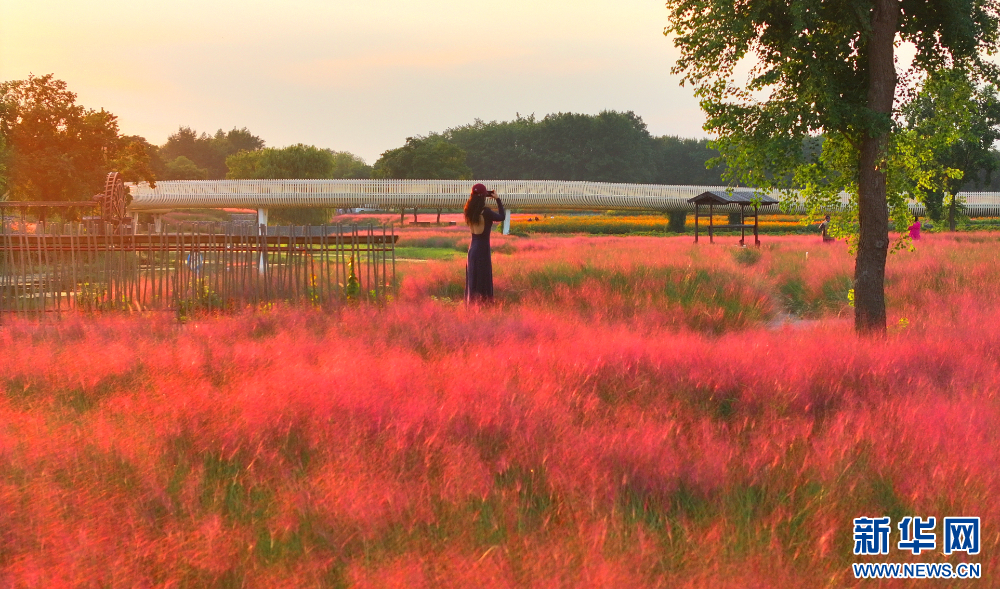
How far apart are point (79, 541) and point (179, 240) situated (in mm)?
9187

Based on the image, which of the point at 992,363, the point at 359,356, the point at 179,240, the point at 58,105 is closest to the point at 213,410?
the point at 359,356

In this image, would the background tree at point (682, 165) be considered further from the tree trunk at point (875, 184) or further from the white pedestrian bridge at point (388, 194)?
the tree trunk at point (875, 184)

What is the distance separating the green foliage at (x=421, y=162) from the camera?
7506 centimetres

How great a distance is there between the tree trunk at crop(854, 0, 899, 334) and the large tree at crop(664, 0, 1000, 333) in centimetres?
1

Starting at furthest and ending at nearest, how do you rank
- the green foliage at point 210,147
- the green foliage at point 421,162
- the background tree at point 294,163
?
the green foliage at point 210,147, the background tree at point 294,163, the green foliage at point 421,162

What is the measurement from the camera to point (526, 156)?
108m

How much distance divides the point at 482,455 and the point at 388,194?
2163 inches

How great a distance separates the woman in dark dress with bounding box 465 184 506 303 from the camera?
11809mm

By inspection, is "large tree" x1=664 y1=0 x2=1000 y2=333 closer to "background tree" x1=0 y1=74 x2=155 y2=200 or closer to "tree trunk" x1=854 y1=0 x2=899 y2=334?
"tree trunk" x1=854 y1=0 x2=899 y2=334

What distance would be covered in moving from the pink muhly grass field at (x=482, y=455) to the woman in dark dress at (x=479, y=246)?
2891 millimetres

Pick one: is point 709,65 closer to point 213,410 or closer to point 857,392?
point 857,392

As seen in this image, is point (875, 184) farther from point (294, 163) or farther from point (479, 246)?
point (294, 163)
